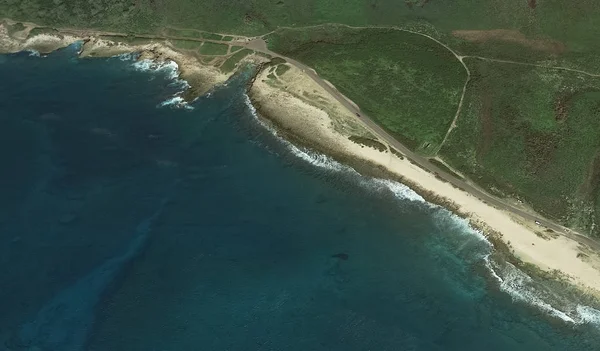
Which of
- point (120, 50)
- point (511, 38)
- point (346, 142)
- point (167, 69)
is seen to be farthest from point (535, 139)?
point (120, 50)

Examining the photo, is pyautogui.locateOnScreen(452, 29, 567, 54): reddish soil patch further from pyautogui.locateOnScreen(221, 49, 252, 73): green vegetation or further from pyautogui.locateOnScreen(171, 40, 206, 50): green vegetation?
pyautogui.locateOnScreen(171, 40, 206, 50): green vegetation

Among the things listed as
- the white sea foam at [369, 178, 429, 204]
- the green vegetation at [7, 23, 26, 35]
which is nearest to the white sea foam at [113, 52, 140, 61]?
the green vegetation at [7, 23, 26, 35]

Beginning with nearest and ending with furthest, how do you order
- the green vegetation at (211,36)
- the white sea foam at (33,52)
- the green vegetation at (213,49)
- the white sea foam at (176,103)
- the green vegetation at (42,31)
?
the white sea foam at (176,103), the green vegetation at (213,49), the green vegetation at (211,36), the white sea foam at (33,52), the green vegetation at (42,31)

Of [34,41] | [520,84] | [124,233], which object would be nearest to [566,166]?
[520,84]

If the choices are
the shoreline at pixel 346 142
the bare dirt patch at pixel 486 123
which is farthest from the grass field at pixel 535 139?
the shoreline at pixel 346 142

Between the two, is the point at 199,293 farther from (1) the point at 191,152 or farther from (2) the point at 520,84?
(2) the point at 520,84

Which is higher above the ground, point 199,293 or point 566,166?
point 566,166

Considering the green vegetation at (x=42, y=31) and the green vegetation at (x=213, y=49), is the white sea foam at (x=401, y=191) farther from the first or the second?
the green vegetation at (x=42, y=31)
